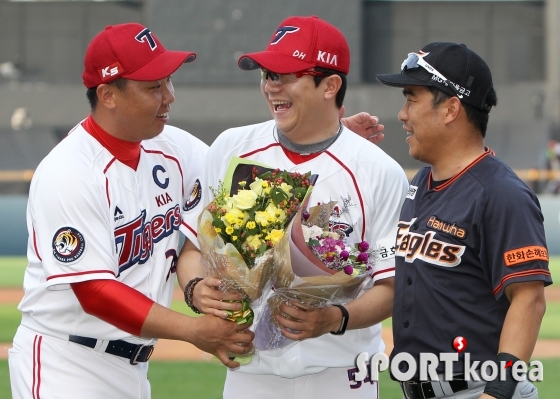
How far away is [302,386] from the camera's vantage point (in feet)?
12.4

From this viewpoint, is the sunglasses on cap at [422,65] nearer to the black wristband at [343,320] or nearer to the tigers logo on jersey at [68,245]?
the black wristband at [343,320]

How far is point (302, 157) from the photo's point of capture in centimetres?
387

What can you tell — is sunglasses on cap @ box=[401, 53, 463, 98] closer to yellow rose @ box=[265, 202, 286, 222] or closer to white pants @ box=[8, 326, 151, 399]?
yellow rose @ box=[265, 202, 286, 222]

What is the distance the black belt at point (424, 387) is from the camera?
3336mm

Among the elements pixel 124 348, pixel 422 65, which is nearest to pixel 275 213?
pixel 422 65

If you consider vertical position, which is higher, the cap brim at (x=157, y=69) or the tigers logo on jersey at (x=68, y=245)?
the cap brim at (x=157, y=69)

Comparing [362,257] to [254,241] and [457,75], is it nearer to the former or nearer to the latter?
[254,241]

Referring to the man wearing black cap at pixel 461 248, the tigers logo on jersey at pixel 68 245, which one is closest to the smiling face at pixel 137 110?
the tigers logo on jersey at pixel 68 245

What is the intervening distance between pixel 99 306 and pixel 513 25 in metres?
29.0

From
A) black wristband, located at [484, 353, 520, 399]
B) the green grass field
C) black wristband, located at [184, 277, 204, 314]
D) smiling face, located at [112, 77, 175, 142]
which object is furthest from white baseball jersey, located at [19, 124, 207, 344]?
the green grass field

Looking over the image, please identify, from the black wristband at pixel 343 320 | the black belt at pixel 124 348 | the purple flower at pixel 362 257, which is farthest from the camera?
the black belt at pixel 124 348

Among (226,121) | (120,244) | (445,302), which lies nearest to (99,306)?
(120,244)

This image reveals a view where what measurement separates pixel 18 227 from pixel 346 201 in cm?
1436

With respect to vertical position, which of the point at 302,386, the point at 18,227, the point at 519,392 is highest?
the point at 519,392
